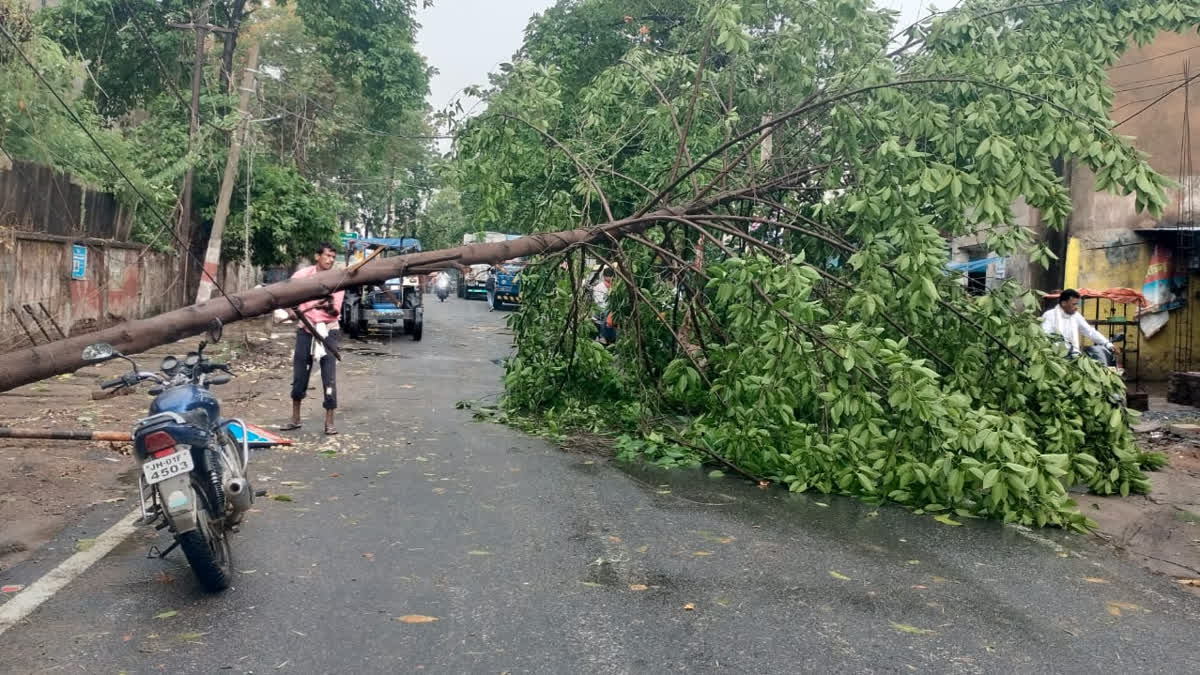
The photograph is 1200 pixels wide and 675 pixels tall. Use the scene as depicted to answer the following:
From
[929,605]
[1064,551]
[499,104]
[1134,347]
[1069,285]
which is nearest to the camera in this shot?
[929,605]

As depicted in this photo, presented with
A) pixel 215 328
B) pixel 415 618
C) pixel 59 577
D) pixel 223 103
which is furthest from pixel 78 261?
pixel 415 618

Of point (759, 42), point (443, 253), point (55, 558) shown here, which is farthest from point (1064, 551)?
point (759, 42)

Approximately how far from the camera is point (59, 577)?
516 cm

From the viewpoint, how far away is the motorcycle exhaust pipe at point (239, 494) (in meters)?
5.09

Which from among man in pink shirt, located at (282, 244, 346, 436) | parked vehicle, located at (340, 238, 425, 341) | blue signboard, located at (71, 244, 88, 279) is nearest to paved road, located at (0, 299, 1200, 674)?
man in pink shirt, located at (282, 244, 346, 436)

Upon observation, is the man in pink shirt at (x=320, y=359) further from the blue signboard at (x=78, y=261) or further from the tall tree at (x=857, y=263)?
the blue signboard at (x=78, y=261)

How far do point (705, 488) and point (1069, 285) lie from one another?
1637 centimetres

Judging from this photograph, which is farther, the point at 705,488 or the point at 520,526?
the point at 705,488

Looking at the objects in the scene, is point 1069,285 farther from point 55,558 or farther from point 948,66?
point 55,558

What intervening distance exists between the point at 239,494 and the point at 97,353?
3.48 feet

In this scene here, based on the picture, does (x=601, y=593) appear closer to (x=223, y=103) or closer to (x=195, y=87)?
(x=195, y=87)

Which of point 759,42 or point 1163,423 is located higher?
point 759,42

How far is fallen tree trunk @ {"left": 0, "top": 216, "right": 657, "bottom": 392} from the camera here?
5.91 metres

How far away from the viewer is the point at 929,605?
507 centimetres
